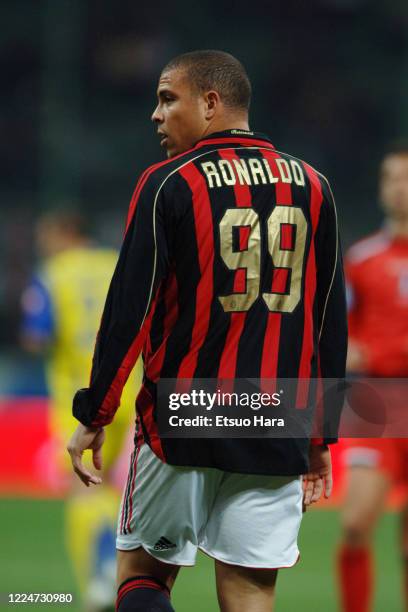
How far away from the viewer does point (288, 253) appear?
2.92 metres

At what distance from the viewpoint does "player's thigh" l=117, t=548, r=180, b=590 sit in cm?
293

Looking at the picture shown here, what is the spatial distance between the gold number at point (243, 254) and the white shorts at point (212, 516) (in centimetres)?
42

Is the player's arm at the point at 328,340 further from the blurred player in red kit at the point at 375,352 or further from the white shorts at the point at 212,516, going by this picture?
the blurred player in red kit at the point at 375,352

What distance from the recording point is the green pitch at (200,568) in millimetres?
5477

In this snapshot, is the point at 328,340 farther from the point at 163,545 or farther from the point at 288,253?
the point at 163,545

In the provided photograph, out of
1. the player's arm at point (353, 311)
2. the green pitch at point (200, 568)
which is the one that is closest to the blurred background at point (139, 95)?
the green pitch at point (200, 568)

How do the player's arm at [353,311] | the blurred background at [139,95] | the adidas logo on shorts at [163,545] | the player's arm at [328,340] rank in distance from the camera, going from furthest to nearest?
the blurred background at [139,95] < the player's arm at [353,311] < the player's arm at [328,340] < the adidas logo on shorts at [163,545]

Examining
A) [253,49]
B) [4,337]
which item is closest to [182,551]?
[4,337]

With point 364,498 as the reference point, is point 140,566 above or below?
above

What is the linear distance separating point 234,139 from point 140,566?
1095 mm

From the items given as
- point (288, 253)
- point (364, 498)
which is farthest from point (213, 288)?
point (364, 498)

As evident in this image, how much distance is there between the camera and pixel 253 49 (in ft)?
46.8

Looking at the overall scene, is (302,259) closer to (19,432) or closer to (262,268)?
(262,268)

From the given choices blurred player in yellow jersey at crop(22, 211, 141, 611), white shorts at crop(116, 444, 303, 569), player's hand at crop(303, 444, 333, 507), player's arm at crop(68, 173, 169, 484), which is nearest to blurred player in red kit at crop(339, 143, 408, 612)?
blurred player in yellow jersey at crop(22, 211, 141, 611)
